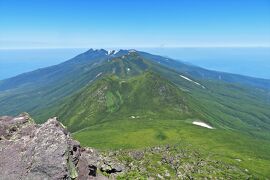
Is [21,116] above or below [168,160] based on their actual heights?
above

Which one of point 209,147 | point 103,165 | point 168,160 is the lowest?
point 209,147

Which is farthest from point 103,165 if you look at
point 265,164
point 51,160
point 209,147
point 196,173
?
point 209,147

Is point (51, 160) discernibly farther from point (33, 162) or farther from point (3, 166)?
point (3, 166)

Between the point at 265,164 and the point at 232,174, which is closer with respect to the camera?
the point at 232,174

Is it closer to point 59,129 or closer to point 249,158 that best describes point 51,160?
point 59,129

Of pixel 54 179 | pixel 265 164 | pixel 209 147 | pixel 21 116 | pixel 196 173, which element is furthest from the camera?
pixel 209 147

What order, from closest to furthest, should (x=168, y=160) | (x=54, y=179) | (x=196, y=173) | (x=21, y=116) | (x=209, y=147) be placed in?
1. (x=54, y=179)
2. (x=21, y=116)
3. (x=196, y=173)
4. (x=168, y=160)
5. (x=209, y=147)

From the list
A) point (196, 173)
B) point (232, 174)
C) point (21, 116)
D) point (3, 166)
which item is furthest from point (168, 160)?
point (3, 166)
